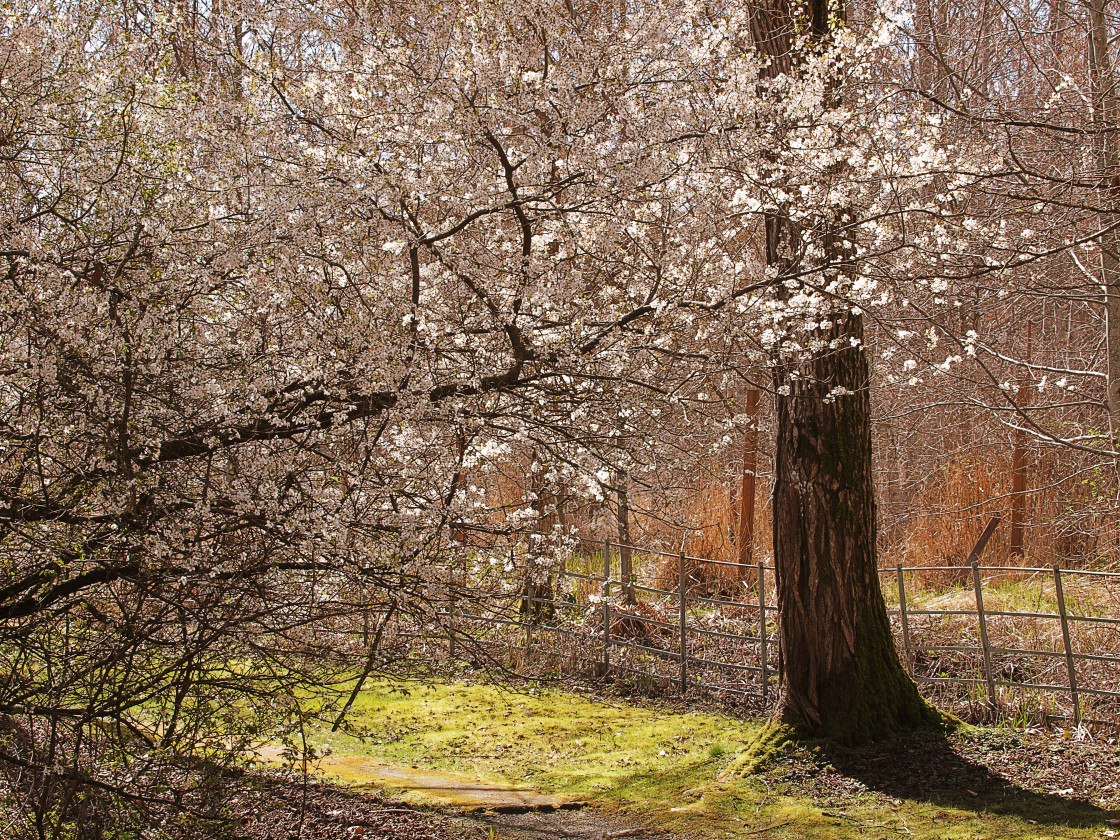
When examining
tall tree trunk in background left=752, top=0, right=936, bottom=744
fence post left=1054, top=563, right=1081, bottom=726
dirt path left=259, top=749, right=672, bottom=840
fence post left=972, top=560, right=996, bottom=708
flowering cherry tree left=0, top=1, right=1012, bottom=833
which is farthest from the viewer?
fence post left=972, top=560, right=996, bottom=708

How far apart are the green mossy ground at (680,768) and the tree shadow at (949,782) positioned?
0.01 meters

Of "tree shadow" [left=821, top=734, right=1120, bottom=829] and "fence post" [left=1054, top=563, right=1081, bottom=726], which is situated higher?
"fence post" [left=1054, top=563, right=1081, bottom=726]

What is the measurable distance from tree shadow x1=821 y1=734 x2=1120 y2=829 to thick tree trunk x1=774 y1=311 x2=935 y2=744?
0.52 ft

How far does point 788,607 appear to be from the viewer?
18.4 feet

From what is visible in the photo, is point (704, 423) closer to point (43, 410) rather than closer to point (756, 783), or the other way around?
point (756, 783)

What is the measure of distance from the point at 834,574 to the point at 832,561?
84 millimetres

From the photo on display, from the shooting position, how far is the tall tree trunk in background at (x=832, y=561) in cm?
545

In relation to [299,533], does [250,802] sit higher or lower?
lower

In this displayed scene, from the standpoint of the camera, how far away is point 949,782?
4914mm

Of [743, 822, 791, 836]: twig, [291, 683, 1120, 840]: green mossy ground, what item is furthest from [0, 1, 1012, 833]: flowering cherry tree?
[743, 822, 791, 836]: twig

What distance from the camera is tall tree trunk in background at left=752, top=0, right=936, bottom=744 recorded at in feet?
17.9

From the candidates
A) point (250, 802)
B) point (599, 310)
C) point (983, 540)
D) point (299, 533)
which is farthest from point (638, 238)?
point (983, 540)

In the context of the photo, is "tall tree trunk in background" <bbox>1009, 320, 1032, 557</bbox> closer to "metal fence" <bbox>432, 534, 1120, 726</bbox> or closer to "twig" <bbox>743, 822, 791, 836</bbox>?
"metal fence" <bbox>432, 534, 1120, 726</bbox>

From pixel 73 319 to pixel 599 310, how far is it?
226 centimetres
